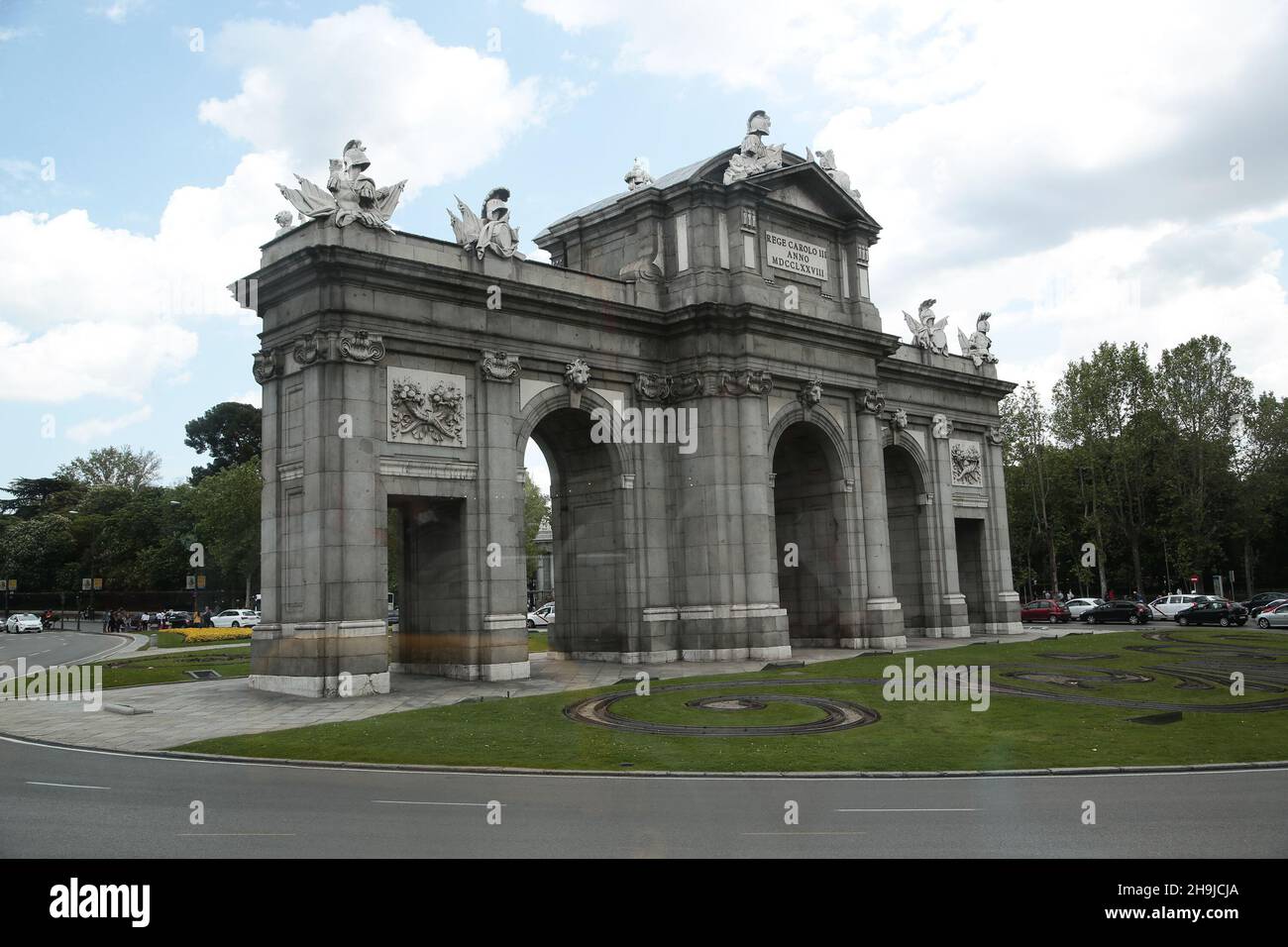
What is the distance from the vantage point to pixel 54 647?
5609cm

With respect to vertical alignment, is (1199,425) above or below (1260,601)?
above

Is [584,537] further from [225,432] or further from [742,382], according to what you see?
[225,432]

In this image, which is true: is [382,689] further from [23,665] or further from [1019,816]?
[23,665]

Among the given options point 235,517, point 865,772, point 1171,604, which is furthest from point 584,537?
point 235,517

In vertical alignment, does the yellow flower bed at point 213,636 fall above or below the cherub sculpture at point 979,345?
below

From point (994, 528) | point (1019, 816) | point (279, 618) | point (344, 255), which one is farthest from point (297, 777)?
point (994, 528)

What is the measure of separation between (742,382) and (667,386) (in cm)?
267

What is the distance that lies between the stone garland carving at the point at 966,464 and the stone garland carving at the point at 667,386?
721 inches

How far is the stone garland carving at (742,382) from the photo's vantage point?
3600 cm

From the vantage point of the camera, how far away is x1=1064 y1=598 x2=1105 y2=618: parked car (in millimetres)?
63656

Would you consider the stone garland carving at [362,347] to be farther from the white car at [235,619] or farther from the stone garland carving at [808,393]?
the white car at [235,619]

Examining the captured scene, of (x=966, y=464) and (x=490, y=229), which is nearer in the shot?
(x=490, y=229)

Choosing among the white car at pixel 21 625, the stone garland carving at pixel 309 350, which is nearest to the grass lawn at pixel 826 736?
the stone garland carving at pixel 309 350
